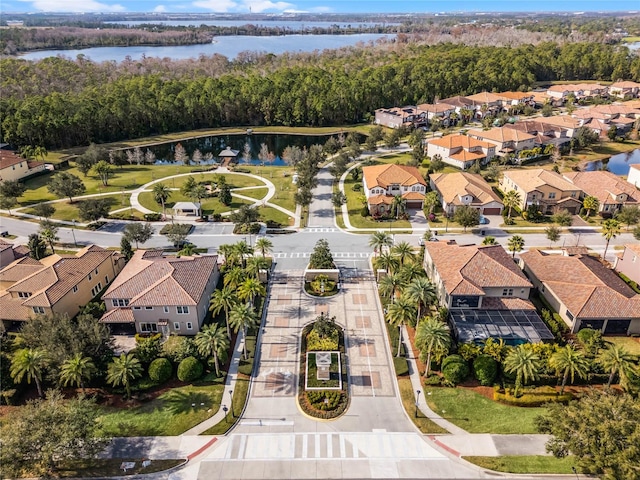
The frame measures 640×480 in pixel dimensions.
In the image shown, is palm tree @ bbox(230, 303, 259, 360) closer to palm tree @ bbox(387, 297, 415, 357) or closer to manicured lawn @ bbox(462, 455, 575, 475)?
palm tree @ bbox(387, 297, 415, 357)

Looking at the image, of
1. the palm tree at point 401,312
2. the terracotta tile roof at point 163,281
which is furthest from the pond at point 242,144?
the palm tree at point 401,312

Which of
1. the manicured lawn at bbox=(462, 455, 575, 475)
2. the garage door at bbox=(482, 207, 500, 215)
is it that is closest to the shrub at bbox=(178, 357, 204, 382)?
the manicured lawn at bbox=(462, 455, 575, 475)

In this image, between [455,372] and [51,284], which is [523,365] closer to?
[455,372]

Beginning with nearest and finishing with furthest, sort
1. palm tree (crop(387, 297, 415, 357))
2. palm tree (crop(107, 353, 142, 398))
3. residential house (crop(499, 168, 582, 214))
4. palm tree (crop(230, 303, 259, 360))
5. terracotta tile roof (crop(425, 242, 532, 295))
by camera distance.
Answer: palm tree (crop(107, 353, 142, 398)) → palm tree (crop(230, 303, 259, 360)) → palm tree (crop(387, 297, 415, 357)) → terracotta tile roof (crop(425, 242, 532, 295)) → residential house (crop(499, 168, 582, 214))

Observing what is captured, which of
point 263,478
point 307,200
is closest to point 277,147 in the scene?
point 307,200

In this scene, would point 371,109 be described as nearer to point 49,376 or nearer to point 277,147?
point 277,147

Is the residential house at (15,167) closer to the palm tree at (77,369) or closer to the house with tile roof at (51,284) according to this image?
the house with tile roof at (51,284)

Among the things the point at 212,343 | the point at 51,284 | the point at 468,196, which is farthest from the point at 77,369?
the point at 468,196
